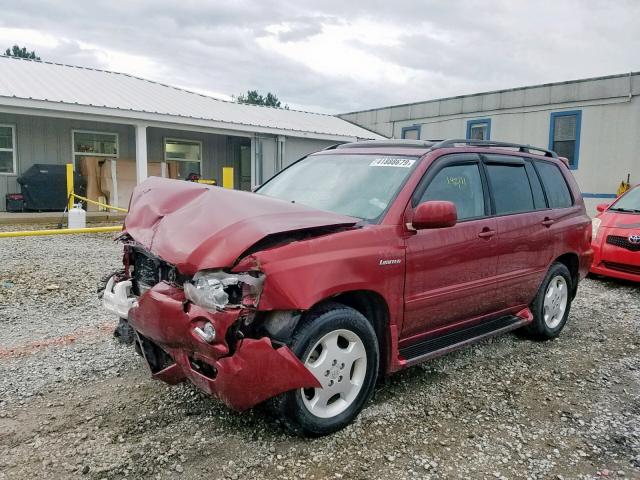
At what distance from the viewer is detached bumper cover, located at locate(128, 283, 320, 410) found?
2637mm

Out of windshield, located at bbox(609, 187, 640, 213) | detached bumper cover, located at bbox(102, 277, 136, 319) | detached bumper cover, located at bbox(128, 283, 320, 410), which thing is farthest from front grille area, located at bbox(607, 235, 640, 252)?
detached bumper cover, located at bbox(102, 277, 136, 319)

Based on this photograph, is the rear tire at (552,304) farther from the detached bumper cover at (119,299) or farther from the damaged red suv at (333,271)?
the detached bumper cover at (119,299)

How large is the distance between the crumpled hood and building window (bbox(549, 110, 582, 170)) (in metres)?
14.1

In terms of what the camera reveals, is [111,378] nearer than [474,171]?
Yes

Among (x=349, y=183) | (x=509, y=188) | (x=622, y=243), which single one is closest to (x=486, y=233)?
(x=509, y=188)

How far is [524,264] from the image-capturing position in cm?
448

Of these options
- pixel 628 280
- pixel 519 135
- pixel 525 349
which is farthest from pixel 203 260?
pixel 519 135

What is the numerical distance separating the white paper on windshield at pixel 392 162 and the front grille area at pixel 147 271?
5.70 ft

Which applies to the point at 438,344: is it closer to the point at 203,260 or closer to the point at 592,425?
the point at 592,425

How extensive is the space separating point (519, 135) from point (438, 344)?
14382mm

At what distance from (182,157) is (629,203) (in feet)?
43.6

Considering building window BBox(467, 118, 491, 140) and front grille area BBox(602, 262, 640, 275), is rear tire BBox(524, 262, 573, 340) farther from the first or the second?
building window BBox(467, 118, 491, 140)

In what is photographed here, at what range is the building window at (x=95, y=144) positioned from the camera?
1508 centimetres

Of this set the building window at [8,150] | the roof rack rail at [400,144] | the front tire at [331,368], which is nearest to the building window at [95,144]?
the building window at [8,150]
